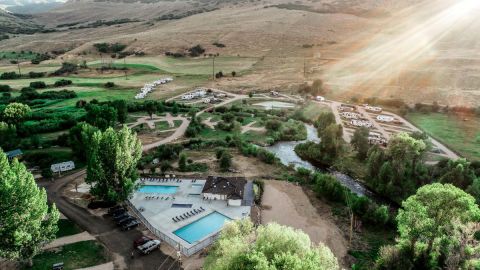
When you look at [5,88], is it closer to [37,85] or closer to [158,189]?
[37,85]

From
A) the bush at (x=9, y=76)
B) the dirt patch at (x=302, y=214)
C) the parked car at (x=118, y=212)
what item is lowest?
the dirt patch at (x=302, y=214)

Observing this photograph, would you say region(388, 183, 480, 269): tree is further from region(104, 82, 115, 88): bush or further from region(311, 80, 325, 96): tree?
region(104, 82, 115, 88): bush

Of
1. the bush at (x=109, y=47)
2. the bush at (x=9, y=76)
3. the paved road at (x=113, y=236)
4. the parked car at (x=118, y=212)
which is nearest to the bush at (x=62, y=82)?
the bush at (x=9, y=76)

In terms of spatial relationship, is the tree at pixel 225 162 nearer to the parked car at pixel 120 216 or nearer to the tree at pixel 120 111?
the parked car at pixel 120 216

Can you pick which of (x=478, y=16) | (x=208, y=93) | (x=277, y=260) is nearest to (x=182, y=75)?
(x=208, y=93)

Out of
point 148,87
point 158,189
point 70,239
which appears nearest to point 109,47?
point 148,87

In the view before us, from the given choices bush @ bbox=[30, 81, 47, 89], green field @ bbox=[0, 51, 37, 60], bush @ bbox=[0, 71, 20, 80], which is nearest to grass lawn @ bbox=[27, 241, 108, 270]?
bush @ bbox=[30, 81, 47, 89]
